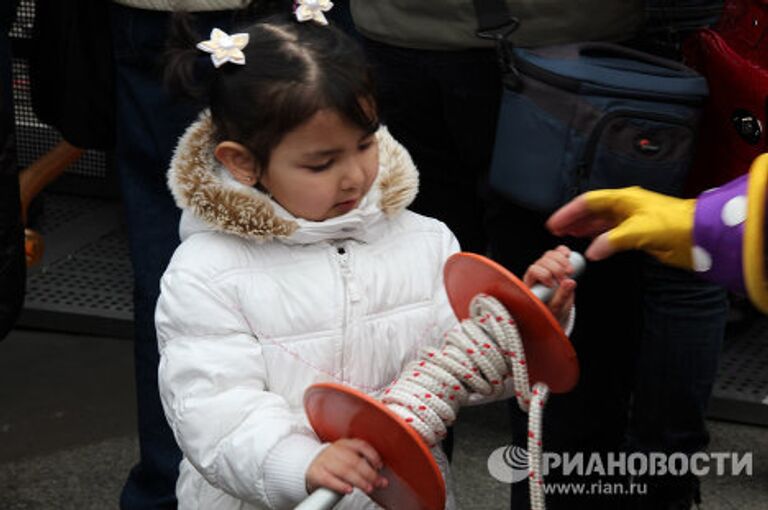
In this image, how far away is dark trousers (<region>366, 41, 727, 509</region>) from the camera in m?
2.77

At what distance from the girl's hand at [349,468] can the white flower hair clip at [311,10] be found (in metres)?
0.70

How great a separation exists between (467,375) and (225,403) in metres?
0.34

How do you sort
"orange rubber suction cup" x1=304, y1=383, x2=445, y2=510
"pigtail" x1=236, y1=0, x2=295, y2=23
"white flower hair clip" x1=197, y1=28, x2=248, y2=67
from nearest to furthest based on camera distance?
"orange rubber suction cup" x1=304, y1=383, x2=445, y2=510
"white flower hair clip" x1=197, y1=28, x2=248, y2=67
"pigtail" x1=236, y1=0, x2=295, y2=23

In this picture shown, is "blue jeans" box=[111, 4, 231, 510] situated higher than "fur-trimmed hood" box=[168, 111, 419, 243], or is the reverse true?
"fur-trimmed hood" box=[168, 111, 419, 243]

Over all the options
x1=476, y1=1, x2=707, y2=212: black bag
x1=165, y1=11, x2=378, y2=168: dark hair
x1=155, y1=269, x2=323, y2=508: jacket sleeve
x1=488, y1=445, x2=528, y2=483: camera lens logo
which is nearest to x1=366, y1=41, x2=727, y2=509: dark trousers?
x1=488, y1=445, x2=528, y2=483: camera lens logo

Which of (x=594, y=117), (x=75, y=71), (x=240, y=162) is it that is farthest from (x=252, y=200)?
(x=75, y=71)

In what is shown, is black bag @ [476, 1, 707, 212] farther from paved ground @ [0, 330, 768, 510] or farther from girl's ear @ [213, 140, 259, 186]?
paved ground @ [0, 330, 768, 510]

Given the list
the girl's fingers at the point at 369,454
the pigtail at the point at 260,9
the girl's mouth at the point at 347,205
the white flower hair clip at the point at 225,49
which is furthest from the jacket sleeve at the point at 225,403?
the pigtail at the point at 260,9

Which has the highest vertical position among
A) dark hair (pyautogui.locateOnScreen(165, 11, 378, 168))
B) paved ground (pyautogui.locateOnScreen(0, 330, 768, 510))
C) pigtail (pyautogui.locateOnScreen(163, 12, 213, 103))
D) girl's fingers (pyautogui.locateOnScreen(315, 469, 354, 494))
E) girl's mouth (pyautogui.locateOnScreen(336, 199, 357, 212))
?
dark hair (pyautogui.locateOnScreen(165, 11, 378, 168))

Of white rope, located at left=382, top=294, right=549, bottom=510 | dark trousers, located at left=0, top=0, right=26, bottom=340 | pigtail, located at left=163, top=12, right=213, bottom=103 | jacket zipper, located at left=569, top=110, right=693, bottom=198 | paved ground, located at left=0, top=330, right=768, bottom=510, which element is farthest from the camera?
paved ground, located at left=0, top=330, right=768, bottom=510

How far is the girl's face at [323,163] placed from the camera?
6.99 feet

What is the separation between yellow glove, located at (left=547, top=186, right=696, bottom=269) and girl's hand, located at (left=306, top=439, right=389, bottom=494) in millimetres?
424

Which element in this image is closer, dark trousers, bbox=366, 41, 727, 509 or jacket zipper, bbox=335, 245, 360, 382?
jacket zipper, bbox=335, 245, 360, 382

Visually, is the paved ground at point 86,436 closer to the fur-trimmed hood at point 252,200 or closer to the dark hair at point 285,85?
the fur-trimmed hood at point 252,200
